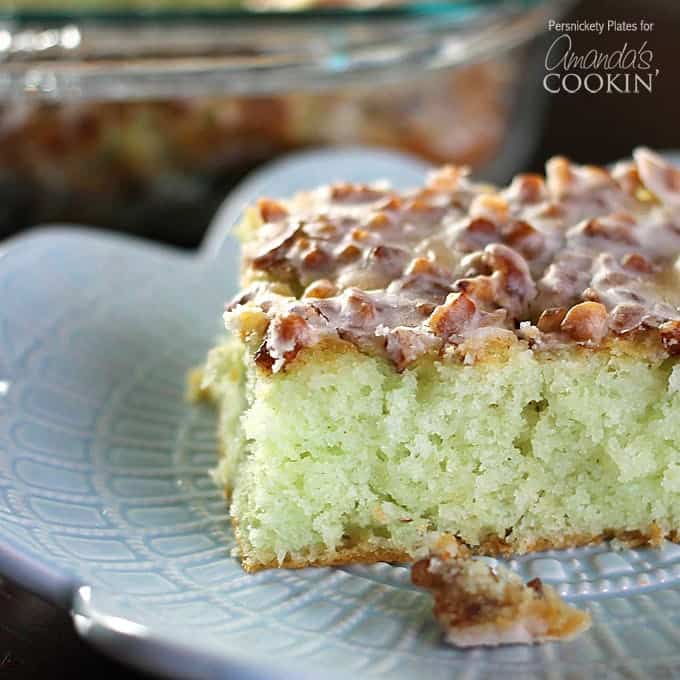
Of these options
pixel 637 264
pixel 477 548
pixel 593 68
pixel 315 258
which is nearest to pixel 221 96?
pixel 593 68

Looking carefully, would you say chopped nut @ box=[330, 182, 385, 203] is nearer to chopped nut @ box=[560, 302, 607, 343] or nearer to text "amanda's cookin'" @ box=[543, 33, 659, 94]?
chopped nut @ box=[560, 302, 607, 343]

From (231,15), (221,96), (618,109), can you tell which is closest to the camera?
(231,15)

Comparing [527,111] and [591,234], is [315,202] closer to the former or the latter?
[591,234]

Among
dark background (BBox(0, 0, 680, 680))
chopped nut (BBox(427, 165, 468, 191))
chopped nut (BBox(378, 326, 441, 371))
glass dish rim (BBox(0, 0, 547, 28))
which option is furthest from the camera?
dark background (BBox(0, 0, 680, 680))

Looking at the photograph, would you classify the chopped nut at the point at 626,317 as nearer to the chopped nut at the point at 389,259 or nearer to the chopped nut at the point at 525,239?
the chopped nut at the point at 525,239

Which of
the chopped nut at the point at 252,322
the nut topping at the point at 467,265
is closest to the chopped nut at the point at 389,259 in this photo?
the nut topping at the point at 467,265

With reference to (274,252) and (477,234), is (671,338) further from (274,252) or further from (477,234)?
(274,252)

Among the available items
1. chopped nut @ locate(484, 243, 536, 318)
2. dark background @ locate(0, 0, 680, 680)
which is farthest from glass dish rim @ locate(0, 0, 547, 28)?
chopped nut @ locate(484, 243, 536, 318)
